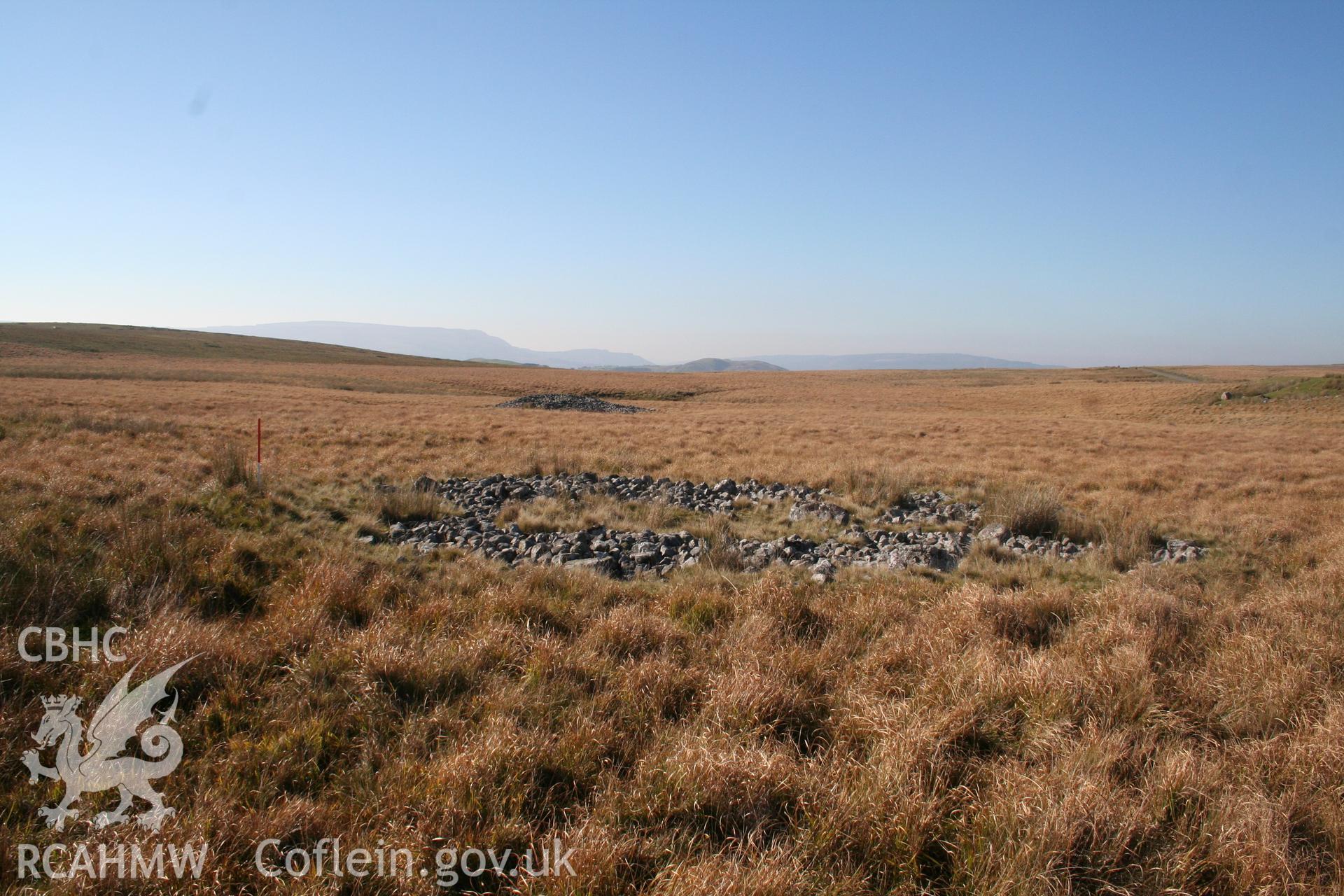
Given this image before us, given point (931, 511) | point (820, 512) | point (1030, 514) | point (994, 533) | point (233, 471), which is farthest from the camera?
point (931, 511)

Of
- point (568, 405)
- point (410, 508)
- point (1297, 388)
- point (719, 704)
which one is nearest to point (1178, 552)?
point (719, 704)

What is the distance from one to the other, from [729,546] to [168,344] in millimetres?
118339

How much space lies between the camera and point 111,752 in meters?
3.38

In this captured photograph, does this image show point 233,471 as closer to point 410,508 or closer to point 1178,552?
point 410,508

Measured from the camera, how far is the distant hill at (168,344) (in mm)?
83875

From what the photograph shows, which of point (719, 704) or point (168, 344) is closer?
point (719, 704)

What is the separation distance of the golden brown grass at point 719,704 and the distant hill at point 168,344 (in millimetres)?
95719

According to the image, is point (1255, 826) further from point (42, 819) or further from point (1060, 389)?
point (1060, 389)

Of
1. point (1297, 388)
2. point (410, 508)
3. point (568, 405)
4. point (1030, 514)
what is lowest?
point (410, 508)

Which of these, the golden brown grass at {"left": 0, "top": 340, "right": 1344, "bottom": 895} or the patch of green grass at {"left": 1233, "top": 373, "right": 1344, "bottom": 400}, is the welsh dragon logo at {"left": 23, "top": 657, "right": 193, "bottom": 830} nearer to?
the golden brown grass at {"left": 0, "top": 340, "right": 1344, "bottom": 895}

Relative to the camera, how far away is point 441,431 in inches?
942

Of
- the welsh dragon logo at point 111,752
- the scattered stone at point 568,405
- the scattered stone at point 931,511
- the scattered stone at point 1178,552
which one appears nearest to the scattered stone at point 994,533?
the scattered stone at point 931,511

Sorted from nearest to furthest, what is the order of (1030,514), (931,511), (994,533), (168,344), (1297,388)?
(994,533), (1030,514), (931,511), (1297,388), (168,344)

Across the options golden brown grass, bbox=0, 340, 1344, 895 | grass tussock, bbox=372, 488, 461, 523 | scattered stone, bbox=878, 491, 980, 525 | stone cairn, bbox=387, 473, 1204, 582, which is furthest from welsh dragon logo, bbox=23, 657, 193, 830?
scattered stone, bbox=878, 491, 980, 525
